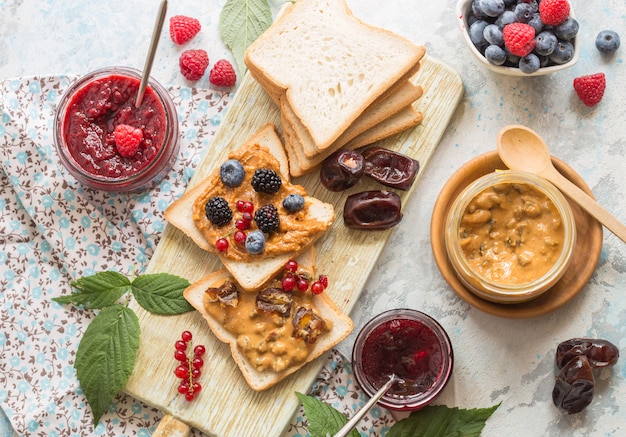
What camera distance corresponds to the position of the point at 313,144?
137 inches

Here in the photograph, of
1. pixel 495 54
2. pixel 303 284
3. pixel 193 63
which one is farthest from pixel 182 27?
pixel 495 54

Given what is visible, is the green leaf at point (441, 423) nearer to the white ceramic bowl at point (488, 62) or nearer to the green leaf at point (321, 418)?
the green leaf at point (321, 418)

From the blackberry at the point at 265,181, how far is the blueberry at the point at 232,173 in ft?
0.22

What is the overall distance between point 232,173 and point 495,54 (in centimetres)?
124

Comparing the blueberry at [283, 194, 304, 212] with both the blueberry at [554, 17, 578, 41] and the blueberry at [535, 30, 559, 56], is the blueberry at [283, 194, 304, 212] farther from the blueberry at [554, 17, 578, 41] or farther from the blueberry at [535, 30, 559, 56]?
the blueberry at [554, 17, 578, 41]

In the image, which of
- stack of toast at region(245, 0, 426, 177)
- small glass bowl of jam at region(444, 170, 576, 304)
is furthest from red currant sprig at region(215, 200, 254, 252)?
small glass bowl of jam at region(444, 170, 576, 304)

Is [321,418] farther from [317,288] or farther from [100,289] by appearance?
[100,289]

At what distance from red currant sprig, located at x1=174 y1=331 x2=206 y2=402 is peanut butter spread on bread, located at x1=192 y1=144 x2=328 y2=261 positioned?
0.45 metres

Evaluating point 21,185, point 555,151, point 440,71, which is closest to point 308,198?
point 440,71

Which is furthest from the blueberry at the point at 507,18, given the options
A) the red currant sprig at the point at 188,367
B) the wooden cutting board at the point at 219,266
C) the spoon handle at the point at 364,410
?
the red currant sprig at the point at 188,367

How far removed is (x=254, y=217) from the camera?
3.38 metres

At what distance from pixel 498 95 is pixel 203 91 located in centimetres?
139

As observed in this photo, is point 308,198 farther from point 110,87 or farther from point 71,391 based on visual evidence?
point 71,391

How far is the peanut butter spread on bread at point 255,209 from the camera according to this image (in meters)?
3.38
